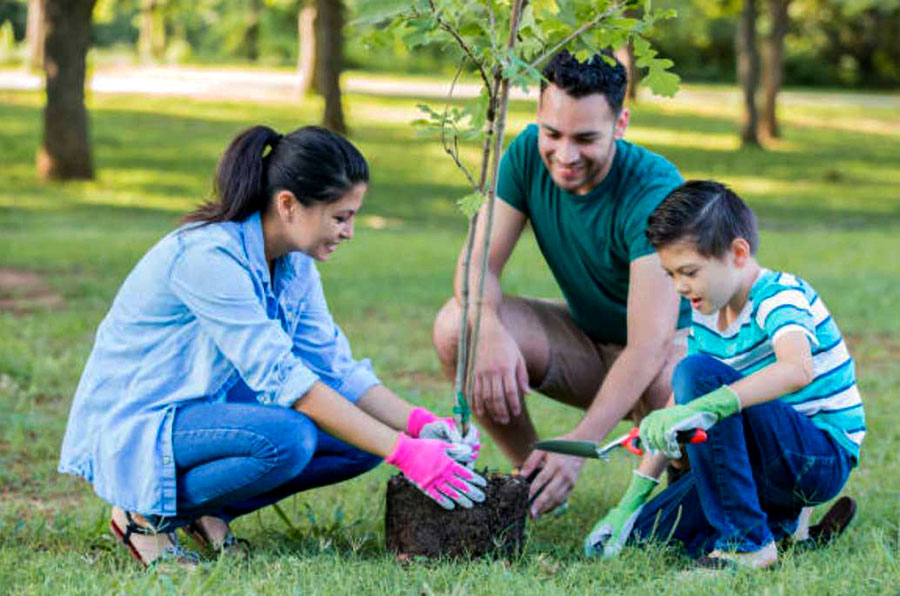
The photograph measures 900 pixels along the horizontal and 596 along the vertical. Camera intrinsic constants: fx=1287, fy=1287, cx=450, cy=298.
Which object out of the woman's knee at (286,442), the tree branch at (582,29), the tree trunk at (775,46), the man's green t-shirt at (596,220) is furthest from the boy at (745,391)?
the tree trunk at (775,46)

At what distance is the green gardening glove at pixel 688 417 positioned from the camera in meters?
3.31

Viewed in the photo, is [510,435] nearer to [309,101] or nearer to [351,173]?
[351,173]

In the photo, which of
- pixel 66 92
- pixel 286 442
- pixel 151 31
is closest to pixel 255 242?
pixel 286 442

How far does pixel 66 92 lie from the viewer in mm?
15820

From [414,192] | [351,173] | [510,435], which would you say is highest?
[351,173]

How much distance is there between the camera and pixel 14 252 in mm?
10492

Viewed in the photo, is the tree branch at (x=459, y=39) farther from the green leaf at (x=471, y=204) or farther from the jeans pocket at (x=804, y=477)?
the jeans pocket at (x=804, y=477)

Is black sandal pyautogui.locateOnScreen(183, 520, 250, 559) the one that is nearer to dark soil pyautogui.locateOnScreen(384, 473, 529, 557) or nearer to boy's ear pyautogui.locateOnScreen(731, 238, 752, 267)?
dark soil pyautogui.locateOnScreen(384, 473, 529, 557)

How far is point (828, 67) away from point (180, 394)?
39.9 meters

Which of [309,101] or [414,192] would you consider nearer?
[414,192]

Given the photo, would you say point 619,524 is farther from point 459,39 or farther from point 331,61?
point 331,61

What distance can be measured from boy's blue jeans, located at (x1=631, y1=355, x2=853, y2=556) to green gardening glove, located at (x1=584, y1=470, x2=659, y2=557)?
16 centimetres

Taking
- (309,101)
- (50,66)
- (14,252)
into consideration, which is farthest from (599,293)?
(309,101)

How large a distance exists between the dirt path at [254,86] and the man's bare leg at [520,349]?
22.2 metres
